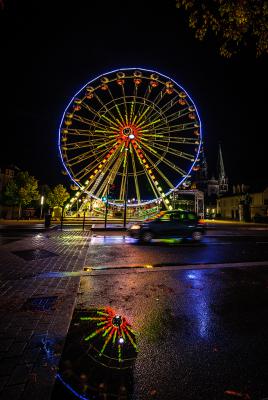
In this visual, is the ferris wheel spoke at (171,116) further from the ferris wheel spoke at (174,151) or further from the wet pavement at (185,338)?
the wet pavement at (185,338)

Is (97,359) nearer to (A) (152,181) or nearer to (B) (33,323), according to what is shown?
(B) (33,323)

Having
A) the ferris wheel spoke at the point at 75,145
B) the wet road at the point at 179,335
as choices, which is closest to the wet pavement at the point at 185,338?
the wet road at the point at 179,335

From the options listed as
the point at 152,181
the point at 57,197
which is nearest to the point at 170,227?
the point at 152,181

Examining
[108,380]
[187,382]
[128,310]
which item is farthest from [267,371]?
[128,310]

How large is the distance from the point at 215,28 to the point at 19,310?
826cm

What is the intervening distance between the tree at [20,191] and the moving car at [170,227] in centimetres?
3324

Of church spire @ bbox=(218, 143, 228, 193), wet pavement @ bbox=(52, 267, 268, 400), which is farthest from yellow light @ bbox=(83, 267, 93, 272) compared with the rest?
church spire @ bbox=(218, 143, 228, 193)

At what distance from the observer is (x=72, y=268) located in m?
6.99

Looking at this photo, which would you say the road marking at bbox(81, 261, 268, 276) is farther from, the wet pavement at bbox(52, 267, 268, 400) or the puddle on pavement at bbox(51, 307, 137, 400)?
the puddle on pavement at bbox(51, 307, 137, 400)

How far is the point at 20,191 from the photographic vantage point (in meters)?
40.6

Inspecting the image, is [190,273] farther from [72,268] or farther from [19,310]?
[19,310]

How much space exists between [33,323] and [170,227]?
10.1 m

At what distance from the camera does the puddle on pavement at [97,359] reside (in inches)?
90.2

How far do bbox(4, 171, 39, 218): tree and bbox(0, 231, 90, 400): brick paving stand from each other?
36.9m
